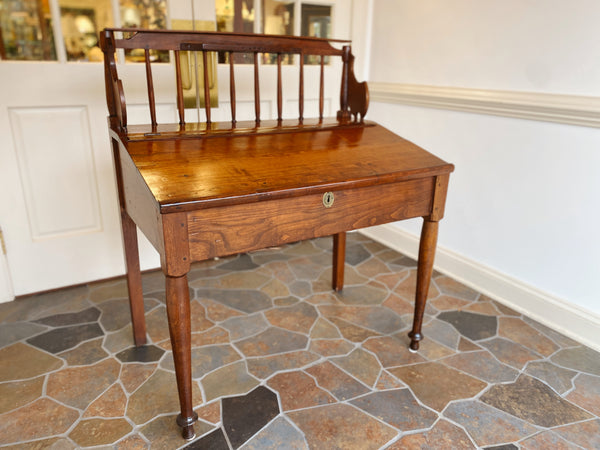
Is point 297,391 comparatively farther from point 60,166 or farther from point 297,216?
point 60,166

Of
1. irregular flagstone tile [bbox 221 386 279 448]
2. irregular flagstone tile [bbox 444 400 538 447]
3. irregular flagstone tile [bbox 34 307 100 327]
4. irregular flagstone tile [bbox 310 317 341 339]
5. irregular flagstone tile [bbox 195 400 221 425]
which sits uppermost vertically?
irregular flagstone tile [bbox 444 400 538 447]

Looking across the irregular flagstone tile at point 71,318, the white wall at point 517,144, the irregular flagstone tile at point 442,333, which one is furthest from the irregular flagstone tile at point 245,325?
the white wall at point 517,144

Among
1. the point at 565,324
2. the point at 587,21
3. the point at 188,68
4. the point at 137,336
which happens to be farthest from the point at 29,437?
the point at 587,21

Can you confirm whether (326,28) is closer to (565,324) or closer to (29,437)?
(565,324)

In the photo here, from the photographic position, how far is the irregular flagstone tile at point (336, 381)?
1.69m

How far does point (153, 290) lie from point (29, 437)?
103cm

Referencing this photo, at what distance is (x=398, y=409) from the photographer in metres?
1.62

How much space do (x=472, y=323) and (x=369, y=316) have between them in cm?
50

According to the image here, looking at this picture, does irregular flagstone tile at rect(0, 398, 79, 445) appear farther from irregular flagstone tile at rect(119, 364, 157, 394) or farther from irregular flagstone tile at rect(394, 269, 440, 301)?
irregular flagstone tile at rect(394, 269, 440, 301)

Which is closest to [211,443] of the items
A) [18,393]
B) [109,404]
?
[109,404]

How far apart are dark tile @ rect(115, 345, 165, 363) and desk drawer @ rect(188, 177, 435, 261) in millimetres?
826

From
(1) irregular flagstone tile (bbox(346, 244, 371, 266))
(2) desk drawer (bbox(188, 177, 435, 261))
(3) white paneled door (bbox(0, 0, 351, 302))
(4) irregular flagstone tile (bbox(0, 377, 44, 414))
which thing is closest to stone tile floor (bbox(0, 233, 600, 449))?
(4) irregular flagstone tile (bbox(0, 377, 44, 414))

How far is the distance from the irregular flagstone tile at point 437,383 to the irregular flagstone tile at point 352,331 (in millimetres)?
247

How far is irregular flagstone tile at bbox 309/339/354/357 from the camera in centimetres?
193
